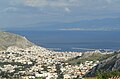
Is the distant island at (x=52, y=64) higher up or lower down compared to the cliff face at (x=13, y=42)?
lower down

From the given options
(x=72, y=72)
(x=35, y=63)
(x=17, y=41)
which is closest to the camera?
(x=72, y=72)

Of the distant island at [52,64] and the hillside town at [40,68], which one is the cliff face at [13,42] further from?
the hillside town at [40,68]

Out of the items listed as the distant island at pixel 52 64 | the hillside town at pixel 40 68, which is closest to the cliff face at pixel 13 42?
the distant island at pixel 52 64

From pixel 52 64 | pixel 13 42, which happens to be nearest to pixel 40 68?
pixel 52 64

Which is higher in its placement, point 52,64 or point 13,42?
point 13,42

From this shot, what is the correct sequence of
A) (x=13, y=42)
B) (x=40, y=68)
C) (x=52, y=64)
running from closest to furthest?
1. (x=40, y=68)
2. (x=52, y=64)
3. (x=13, y=42)

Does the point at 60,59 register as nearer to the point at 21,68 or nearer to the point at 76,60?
the point at 76,60

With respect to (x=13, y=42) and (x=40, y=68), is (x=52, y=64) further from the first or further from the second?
(x=13, y=42)

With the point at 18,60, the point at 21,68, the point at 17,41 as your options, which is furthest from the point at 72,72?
the point at 17,41

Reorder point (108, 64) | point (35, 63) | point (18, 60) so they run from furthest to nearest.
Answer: point (18, 60) < point (35, 63) < point (108, 64)
